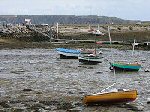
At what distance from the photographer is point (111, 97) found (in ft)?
94.6

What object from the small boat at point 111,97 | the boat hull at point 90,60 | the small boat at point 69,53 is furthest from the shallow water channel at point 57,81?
the small boat at point 69,53

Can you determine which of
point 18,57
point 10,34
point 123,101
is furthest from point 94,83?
point 10,34

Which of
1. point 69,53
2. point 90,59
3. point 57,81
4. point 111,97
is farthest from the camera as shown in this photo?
point 69,53

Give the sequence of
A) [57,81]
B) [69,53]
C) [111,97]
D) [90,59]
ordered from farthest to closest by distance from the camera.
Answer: [69,53] → [90,59] → [57,81] → [111,97]

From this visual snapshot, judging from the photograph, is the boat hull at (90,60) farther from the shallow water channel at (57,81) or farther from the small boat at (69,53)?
the small boat at (69,53)

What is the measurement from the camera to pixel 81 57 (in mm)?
57250

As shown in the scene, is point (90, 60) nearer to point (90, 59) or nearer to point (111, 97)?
point (90, 59)

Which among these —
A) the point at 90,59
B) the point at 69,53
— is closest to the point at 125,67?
the point at 90,59

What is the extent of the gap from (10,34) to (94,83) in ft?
181

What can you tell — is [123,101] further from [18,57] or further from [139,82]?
[18,57]

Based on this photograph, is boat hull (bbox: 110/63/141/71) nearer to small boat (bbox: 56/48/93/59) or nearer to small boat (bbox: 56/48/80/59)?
small boat (bbox: 56/48/93/59)

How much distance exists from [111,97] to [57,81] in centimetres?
1286

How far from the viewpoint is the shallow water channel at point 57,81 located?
97.0 ft

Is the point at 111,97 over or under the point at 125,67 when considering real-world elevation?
over
